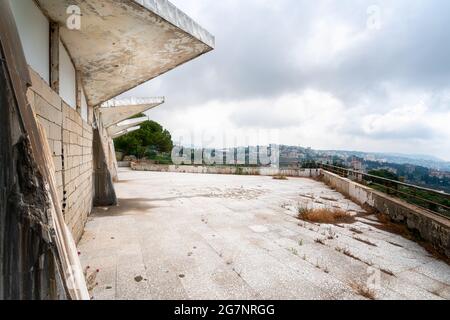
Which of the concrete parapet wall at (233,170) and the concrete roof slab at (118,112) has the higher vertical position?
the concrete roof slab at (118,112)

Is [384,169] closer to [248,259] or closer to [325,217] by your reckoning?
[325,217]

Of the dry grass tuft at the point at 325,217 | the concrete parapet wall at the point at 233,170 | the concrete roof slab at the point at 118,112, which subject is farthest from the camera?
the concrete parapet wall at the point at 233,170

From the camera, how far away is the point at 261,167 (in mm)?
19344

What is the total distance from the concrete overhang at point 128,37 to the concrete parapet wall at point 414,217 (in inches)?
208

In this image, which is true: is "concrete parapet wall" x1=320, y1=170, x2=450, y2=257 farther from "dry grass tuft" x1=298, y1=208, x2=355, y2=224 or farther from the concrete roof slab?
the concrete roof slab

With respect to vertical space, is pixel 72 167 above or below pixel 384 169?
above

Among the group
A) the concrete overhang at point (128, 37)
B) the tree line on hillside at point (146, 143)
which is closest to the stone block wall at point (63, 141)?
the concrete overhang at point (128, 37)

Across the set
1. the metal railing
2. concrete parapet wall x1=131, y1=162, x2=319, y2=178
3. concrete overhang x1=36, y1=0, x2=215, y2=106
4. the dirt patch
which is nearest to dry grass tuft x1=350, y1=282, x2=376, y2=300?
the metal railing

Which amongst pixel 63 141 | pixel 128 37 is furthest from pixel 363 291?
pixel 128 37

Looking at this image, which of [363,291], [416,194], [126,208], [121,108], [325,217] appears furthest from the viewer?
[121,108]

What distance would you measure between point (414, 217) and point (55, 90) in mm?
7134

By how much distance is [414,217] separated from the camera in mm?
4941

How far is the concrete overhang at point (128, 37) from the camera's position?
2961 mm

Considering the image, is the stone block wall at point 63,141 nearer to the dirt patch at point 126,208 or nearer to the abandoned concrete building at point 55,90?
the abandoned concrete building at point 55,90
